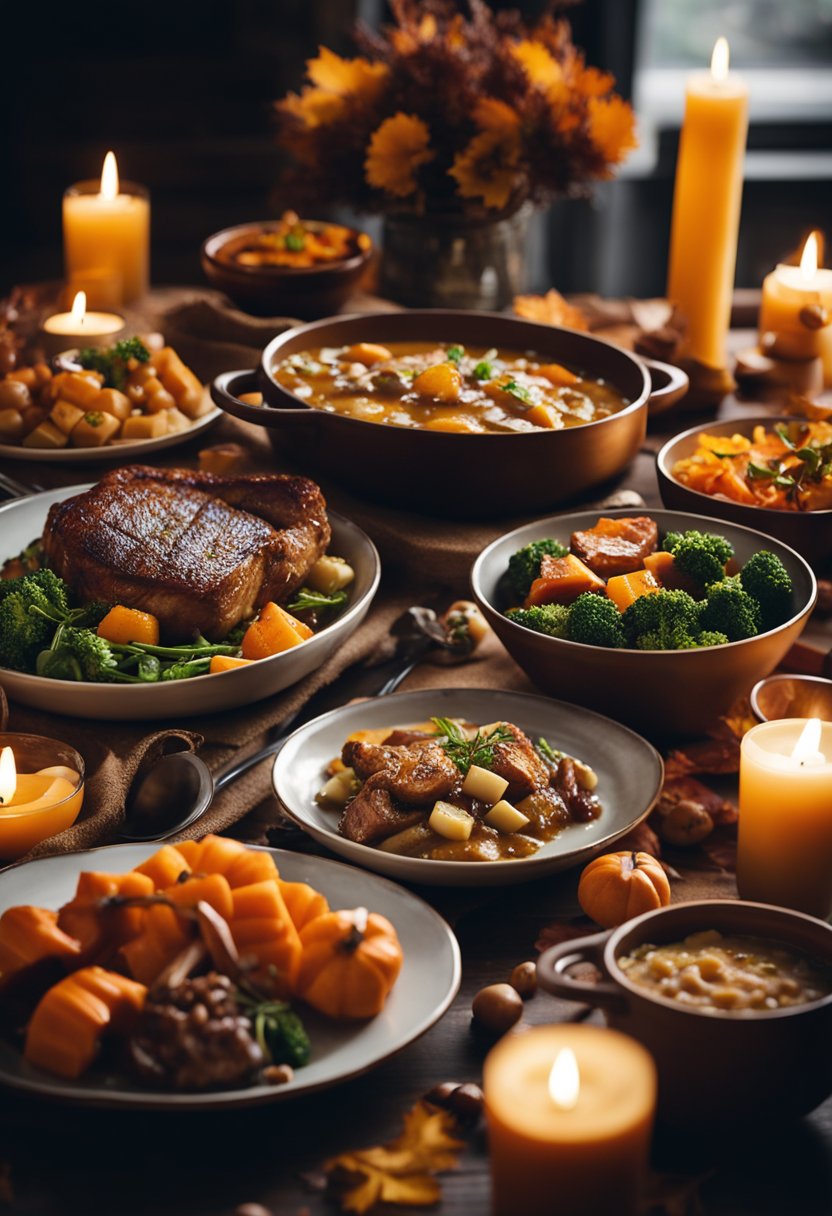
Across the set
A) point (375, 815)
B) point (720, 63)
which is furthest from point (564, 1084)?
point (720, 63)

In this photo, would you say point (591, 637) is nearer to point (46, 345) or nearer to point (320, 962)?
point (320, 962)

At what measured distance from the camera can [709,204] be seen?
3.98 meters

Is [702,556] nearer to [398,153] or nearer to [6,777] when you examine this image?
[6,777]

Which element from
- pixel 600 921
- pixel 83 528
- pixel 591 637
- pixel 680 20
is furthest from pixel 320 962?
pixel 680 20

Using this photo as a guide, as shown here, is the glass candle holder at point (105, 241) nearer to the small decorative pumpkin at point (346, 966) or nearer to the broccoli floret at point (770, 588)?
the broccoli floret at point (770, 588)

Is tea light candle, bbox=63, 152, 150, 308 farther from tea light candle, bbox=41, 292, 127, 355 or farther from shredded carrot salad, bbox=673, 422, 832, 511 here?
shredded carrot salad, bbox=673, 422, 832, 511

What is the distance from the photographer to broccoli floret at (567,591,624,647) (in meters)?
2.44

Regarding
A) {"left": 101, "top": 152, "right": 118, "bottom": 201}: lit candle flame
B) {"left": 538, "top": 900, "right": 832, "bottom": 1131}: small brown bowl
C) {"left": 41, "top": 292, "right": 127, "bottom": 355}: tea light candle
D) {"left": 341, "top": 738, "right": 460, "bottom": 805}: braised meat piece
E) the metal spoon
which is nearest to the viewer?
{"left": 538, "top": 900, "right": 832, "bottom": 1131}: small brown bowl

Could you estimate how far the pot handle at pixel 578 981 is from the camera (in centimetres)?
162

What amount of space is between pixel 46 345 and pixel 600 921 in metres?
2.43

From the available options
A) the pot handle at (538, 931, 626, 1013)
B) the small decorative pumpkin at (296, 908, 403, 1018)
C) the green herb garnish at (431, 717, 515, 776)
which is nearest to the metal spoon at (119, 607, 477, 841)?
the green herb garnish at (431, 717, 515, 776)

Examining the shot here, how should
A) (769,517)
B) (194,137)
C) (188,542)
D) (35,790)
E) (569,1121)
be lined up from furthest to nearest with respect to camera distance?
1. (194,137)
2. (769,517)
3. (188,542)
4. (35,790)
5. (569,1121)

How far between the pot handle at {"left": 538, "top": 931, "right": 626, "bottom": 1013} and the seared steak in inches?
42.4

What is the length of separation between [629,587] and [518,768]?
516 mm
